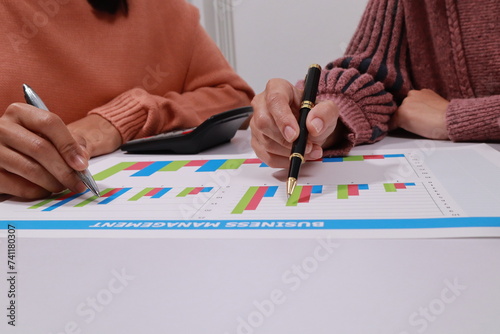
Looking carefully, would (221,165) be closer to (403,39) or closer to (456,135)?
(456,135)

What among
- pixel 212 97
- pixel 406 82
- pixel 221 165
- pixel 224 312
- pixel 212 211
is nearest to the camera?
pixel 224 312

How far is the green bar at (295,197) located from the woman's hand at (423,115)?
1.10 ft

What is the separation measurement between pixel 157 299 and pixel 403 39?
0.71 metres

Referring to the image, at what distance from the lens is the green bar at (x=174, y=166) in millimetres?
579

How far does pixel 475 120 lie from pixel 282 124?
0.32 m

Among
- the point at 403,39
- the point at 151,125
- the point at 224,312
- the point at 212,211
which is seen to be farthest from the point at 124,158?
the point at 403,39

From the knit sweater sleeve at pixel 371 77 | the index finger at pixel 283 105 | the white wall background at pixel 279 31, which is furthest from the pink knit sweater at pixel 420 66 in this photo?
the white wall background at pixel 279 31

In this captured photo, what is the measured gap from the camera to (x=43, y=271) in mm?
337

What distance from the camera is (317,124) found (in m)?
0.50

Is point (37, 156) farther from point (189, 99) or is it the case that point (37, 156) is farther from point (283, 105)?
point (189, 99)

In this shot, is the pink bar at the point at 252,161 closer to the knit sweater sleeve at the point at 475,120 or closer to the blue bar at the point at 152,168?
the blue bar at the point at 152,168

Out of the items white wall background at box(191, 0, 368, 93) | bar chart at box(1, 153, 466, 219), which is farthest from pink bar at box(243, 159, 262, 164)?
white wall background at box(191, 0, 368, 93)

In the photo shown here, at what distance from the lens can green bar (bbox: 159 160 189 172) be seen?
58 cm

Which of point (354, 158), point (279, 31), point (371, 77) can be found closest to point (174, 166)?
point (354, 158)
